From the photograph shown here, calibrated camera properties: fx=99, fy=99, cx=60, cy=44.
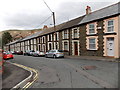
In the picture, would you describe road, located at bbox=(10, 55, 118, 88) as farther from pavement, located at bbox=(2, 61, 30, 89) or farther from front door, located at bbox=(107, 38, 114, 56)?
front door, located at bbox=(107, 38, 114, 56)

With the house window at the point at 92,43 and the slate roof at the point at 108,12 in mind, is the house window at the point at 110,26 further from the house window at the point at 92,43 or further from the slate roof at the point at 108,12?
the house window at the point at 92,43

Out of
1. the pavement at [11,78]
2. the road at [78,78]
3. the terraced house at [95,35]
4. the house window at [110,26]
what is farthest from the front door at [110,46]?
the pavement at [11,78]

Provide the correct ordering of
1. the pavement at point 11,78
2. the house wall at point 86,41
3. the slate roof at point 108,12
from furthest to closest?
the house wall at point 86,41 < the slate roof at point 108,12 < the pavement at point 11,78

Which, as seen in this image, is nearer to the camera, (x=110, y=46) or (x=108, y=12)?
(x=110, y=46)

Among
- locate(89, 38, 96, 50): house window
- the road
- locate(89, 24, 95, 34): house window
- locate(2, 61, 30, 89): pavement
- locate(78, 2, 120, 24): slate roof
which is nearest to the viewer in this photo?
the road

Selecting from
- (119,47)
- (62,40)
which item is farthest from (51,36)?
(119,47)

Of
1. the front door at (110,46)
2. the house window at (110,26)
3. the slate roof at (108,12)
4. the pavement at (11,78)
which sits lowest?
the pavement at (11,78)

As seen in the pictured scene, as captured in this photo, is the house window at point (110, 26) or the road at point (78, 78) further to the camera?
the house window at point (110, 26)

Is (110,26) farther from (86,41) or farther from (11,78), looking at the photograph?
(11,78)

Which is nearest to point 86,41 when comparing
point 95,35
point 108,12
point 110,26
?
point 95,35

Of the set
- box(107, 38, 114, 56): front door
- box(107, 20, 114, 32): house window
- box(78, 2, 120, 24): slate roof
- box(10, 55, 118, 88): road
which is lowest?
box(10, 55, 118, 88): road

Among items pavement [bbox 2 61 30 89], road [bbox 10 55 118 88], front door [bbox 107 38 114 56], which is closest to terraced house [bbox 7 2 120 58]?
front door [bbox 107 38 114 56]

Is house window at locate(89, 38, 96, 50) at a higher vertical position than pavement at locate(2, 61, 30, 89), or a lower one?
higher

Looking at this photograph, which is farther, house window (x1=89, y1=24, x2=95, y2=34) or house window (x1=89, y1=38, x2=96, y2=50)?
house window (x1=89, y1=24, x2=95, y2=34)
